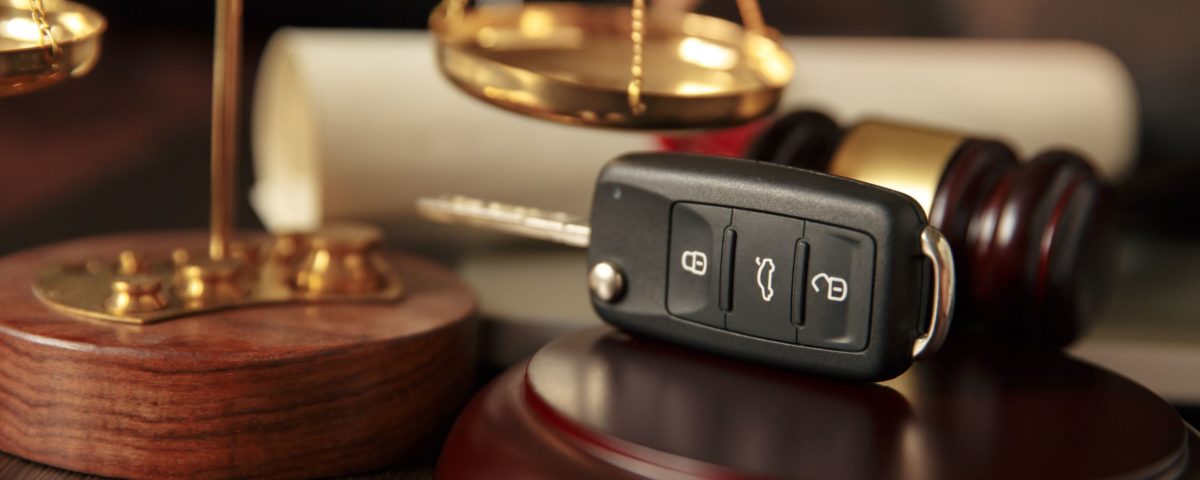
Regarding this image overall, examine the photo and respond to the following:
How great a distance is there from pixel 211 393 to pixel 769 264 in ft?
0.77

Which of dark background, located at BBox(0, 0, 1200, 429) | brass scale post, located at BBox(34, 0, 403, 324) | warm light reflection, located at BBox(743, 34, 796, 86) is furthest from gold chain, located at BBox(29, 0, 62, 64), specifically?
dark background, located at BBox(0, 0, 1200, 429)

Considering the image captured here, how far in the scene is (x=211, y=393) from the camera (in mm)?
517

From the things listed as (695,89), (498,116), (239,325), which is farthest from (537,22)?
(239,325)

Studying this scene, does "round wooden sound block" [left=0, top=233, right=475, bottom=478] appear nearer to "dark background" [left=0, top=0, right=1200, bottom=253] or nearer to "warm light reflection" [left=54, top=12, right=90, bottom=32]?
"warm light reflection" [left=54, top=12, right=90, bottom=32]

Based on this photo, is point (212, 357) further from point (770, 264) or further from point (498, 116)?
point (498, 116)

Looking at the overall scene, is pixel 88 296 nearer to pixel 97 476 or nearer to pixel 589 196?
pixel 97 476

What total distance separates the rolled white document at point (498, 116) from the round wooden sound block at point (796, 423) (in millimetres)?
296

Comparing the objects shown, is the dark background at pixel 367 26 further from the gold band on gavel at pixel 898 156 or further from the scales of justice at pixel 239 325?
the gold band on gavel at pixel 898 156

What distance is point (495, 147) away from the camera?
0.87 metres

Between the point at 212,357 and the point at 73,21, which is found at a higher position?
the point at 73,21

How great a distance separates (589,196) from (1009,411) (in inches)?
18.0

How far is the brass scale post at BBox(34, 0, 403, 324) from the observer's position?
563 millimetres

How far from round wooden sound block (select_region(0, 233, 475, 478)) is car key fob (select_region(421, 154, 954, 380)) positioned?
4.2 inches

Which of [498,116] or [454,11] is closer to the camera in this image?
[454,11]
